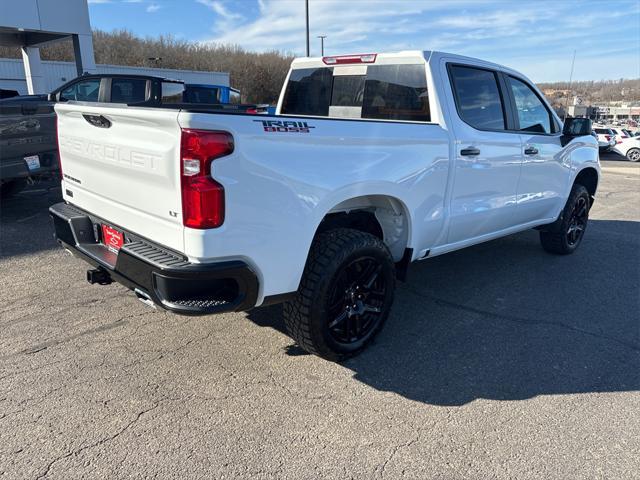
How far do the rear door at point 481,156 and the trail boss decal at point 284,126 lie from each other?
156 cm

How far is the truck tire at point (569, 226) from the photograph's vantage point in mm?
5828

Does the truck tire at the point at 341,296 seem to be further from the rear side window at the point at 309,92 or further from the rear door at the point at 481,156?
the rear side window at the point at 309,92

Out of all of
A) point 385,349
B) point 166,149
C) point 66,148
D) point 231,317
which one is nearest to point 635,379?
point 385,349

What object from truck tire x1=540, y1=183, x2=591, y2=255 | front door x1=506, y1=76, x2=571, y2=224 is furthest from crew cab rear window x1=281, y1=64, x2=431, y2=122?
truck tire x1=540, y1=183, x2=591, y2=255

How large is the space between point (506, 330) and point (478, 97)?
197 centimetres

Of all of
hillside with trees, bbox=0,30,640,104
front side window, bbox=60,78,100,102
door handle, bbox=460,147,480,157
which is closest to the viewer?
door handle, bbox=460,147,480,157

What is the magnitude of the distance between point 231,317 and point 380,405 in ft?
5.07

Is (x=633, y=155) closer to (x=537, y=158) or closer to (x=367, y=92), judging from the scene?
(x=537, y=158)

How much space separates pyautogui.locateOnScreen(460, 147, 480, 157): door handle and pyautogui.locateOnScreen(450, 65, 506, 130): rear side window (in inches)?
8.8

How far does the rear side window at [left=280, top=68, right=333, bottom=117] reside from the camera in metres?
4.64

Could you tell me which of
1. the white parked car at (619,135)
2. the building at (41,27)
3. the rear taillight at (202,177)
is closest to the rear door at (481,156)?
the rear taillight at (202,177)

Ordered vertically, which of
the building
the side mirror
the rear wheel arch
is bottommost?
the rear wheel arch

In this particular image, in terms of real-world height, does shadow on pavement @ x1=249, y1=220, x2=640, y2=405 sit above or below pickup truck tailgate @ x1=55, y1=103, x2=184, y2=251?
below

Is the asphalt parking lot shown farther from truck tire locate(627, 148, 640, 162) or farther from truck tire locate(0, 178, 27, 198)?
truck tire locate(627, 148, 640, 162)
